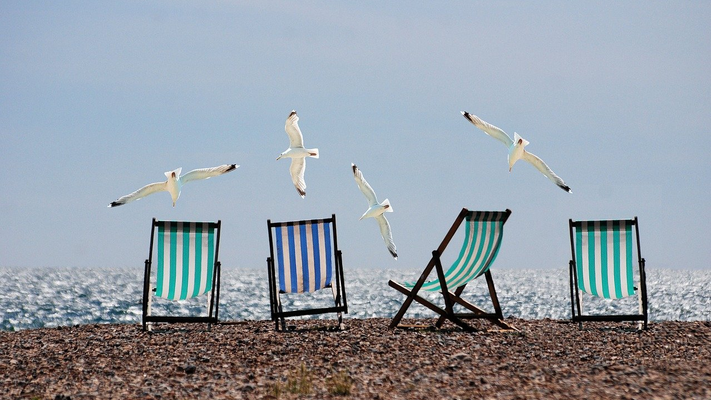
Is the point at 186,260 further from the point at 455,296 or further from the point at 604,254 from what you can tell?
the point at 604,254

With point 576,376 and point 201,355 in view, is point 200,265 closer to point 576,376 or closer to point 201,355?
point 201,355

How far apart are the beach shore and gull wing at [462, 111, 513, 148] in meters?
1.99

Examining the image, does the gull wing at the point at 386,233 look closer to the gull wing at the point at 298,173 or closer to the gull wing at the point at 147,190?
the gull wing at the point at 298,173

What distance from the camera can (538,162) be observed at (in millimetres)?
7855

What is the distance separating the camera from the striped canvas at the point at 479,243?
6816mm

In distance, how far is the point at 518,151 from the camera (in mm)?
7691

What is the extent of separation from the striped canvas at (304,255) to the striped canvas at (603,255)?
254cm

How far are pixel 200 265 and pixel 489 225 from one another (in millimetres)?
2856

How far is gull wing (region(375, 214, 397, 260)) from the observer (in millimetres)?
7656

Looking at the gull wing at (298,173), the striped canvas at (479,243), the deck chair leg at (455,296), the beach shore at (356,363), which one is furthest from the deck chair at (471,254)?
the gull wing at (298,173)

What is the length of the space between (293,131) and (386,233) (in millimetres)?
1450

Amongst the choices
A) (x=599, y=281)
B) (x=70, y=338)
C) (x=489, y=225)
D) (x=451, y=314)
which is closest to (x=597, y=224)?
(x=599, y=281)

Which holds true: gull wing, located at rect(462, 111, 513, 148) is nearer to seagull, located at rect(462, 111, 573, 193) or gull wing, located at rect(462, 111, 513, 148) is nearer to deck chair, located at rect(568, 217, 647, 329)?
seagull, located at rect(462, 111, 573, 193)

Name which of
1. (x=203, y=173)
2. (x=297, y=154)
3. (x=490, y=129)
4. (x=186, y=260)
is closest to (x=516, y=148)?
(x=490, y=129)
